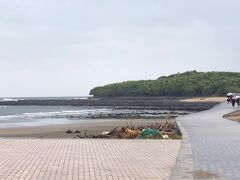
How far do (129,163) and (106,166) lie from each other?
78 centimetres

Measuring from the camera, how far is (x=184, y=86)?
4796 inches

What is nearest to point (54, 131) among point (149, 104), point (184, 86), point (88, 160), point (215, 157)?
point (88, 160)

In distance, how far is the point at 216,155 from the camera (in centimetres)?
1259

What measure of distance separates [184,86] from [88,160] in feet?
364

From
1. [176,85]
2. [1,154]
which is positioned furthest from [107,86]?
[1,154]

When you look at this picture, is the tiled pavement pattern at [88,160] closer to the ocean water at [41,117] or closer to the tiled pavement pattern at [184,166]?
the tiled pavement pattern at [184,166]

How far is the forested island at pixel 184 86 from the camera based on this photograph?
4503 inches

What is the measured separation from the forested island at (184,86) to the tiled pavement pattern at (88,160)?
91.2m

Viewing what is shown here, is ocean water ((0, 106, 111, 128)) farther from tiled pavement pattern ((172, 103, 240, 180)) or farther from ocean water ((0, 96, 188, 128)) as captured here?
tiled pavement pattern ((172, 103, 240, 180))

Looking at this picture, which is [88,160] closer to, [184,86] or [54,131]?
[54,131]

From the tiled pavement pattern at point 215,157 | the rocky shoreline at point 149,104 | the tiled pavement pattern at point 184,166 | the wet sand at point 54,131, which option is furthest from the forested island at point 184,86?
the tiled pavement pattern at point 184,166

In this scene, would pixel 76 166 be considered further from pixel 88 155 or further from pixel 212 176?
pixel 212 176

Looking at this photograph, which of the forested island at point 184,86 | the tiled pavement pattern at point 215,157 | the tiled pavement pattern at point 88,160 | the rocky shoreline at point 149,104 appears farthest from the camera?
the forested island at point 184,86

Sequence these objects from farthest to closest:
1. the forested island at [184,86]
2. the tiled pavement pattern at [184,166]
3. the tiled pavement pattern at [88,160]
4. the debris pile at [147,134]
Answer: the forested island at [184,86] < the debris pile at [147,134] < the tiled pavement pattern at [88,160] < the tiled pavement pattern at [184,166]
